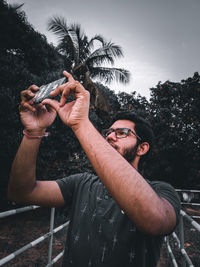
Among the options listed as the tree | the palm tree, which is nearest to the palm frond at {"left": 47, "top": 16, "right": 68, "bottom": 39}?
the palm tree

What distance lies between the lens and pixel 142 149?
1798 millimetres

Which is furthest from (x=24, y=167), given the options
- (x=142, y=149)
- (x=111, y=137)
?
(x=142, y=149)

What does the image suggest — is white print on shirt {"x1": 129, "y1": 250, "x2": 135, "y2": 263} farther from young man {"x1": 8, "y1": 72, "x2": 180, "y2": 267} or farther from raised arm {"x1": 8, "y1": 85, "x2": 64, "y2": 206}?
raised arm {"x1": 8, "y1": 85, "x2": 64, "y2": 206}

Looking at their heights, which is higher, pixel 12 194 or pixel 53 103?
pixel 53 103

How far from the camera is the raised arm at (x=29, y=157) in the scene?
126 cm

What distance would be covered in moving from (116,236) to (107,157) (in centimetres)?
72

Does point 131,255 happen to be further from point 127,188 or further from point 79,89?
point 79,89

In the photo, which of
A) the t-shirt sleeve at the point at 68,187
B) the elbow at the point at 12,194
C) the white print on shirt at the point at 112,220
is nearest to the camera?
the white print on shirt at the point at 112,220

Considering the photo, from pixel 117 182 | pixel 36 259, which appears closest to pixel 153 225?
pixel 117 182

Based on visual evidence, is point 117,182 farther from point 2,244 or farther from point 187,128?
point 187,128

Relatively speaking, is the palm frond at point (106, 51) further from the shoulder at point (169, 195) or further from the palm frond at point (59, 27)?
the shoulder at point (169, 195)

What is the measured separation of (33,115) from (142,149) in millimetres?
1141

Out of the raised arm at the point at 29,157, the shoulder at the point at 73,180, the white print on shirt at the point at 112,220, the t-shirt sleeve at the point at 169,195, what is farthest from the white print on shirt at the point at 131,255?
the raised arm at the point at 29,157

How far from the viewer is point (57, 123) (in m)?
Result: 6.62
